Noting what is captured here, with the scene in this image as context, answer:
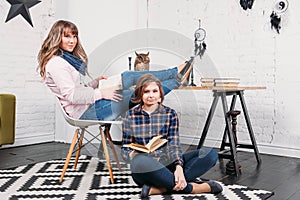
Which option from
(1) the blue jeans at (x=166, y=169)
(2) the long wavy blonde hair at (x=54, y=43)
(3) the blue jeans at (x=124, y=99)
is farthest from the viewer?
(2) the long wavy blonde hair at (x=54, y=43)

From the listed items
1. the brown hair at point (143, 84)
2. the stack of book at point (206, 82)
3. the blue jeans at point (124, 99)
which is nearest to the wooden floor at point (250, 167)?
the blue jeans at point (124, 99)

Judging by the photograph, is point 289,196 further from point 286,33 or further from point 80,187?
point 286,33

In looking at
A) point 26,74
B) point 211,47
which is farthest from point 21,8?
point 211,47

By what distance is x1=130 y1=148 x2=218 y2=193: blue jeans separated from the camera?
161 centimetres

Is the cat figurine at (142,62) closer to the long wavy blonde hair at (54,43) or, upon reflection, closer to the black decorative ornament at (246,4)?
the long wavy blonde hair at (54,43)

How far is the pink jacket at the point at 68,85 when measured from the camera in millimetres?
1718

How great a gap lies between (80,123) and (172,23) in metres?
1.95

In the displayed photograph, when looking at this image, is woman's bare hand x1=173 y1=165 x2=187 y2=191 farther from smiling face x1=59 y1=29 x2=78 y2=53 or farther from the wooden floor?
smiling face x1=59 y1=29 x2=78 y2=53

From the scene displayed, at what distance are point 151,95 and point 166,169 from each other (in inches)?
15.6

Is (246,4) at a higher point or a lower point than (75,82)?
higher

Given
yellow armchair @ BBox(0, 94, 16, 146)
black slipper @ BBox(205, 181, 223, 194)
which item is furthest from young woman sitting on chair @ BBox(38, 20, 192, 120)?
yellow armchair @ BBox(0, 94, 16, 146)

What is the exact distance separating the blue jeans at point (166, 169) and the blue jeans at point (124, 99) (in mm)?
236

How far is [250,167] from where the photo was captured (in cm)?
247

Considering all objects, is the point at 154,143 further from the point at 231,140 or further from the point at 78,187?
the point at 231,140
